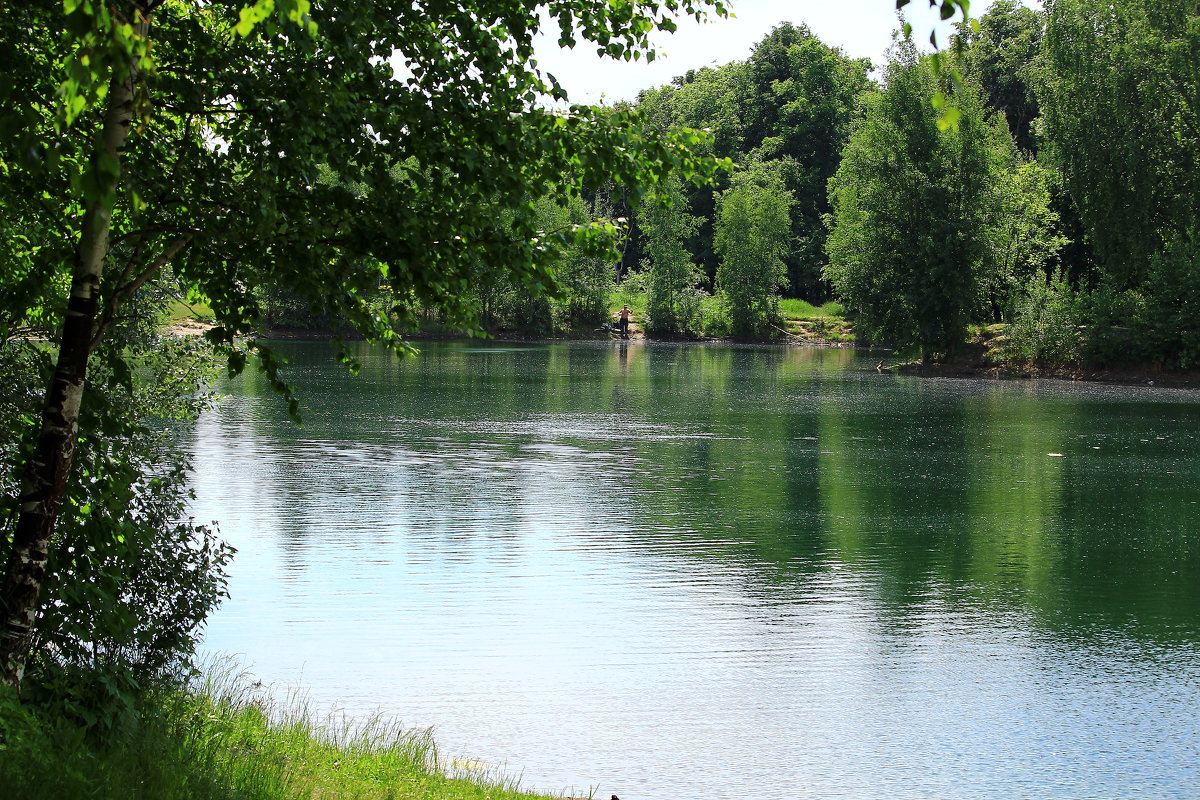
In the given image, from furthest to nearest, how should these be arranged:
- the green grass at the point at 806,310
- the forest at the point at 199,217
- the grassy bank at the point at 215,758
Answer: the green grass at the point at 806,310
the forest at the point at 199,217
the grassy bank at the point at 215,758

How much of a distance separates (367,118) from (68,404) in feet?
7.60

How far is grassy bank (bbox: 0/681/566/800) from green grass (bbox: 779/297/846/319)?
261ft

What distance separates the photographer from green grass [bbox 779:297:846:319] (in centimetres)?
8744

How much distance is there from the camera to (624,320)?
8556 centimetres

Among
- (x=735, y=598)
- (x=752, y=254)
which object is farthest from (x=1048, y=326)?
(x=735, y=598)

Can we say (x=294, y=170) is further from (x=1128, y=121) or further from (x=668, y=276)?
(x=668, y=276)

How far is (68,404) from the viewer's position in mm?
6254

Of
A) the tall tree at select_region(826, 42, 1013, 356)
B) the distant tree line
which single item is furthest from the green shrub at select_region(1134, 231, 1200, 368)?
the tall tree at select_region(826, 42, 1013, 356)

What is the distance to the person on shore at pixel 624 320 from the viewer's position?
277ft

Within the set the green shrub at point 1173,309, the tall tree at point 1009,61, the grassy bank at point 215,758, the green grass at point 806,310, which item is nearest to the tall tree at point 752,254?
the green grass at point 806,310

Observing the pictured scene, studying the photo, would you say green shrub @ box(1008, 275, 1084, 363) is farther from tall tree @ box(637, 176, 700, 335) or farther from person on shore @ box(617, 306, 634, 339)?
person on shore @ box(617, 306, 634, 339)

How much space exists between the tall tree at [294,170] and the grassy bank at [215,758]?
74 cm

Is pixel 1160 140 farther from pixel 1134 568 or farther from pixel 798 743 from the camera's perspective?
pixel 798 743

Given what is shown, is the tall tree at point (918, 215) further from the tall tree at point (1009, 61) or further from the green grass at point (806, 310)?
the green grass at point (806, 310)
